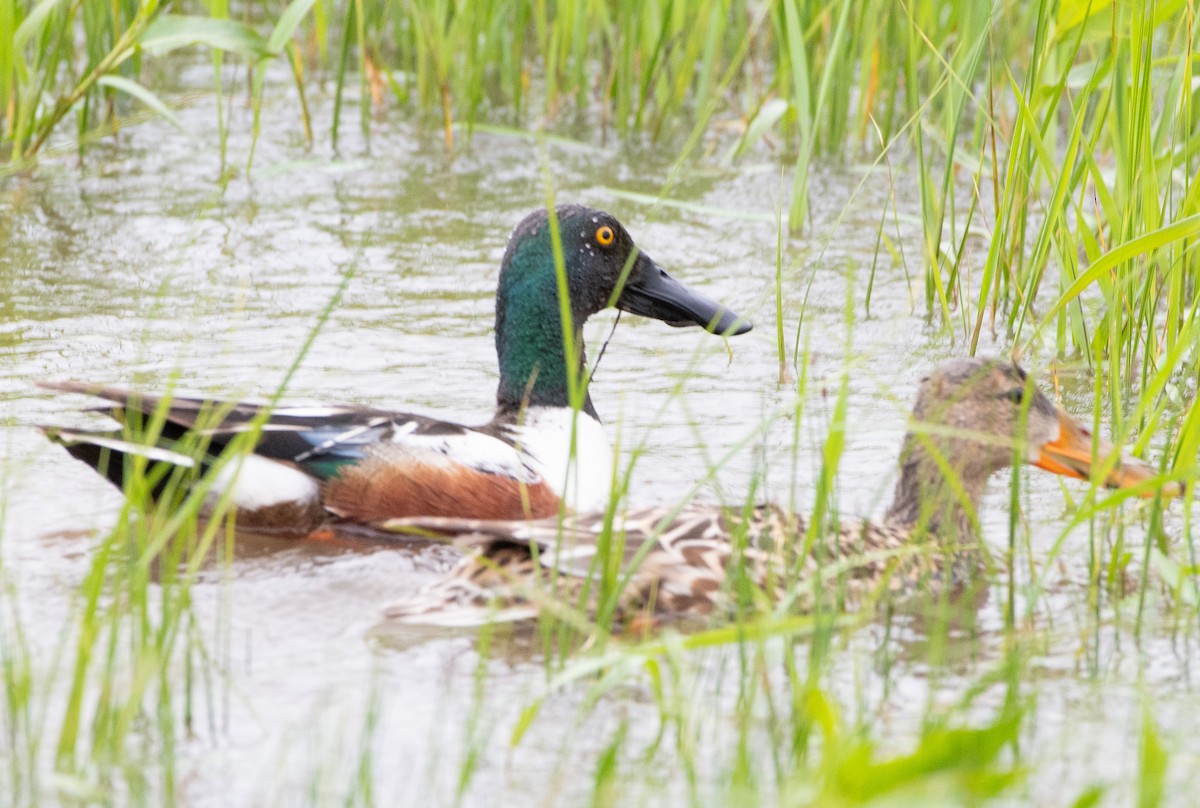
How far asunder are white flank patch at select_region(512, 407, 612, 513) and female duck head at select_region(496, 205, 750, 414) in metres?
0.09

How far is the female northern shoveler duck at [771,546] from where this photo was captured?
3.69 m

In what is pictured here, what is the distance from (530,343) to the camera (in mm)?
5395

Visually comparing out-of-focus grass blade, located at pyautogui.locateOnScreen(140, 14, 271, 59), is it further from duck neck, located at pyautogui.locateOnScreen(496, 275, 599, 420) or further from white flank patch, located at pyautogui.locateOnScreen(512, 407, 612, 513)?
white flank patch, located at pyautogui.locateOnScreen(512, 407, 612, 513)

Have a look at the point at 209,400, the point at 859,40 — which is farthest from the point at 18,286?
the point at 859,40

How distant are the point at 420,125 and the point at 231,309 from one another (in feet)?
8.51

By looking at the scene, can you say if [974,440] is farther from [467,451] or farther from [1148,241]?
[467,451]

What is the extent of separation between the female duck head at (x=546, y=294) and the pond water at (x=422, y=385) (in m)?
0.32

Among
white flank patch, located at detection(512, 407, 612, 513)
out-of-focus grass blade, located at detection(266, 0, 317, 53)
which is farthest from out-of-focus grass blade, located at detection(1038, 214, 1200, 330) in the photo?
out-of-focus grass blade, located at detection(266, 0, 317, 53)

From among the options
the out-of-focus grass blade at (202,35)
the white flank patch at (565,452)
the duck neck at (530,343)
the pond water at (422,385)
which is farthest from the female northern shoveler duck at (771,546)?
the out-of-focus grass blade at (202,35)

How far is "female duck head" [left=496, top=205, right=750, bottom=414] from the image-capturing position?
17.6 ft

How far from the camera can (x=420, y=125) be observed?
8.91 m

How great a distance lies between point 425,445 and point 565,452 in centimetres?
49

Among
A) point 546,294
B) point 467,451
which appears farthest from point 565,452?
point 546,294

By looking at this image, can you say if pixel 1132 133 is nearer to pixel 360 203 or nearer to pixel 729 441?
pixel 729 441
